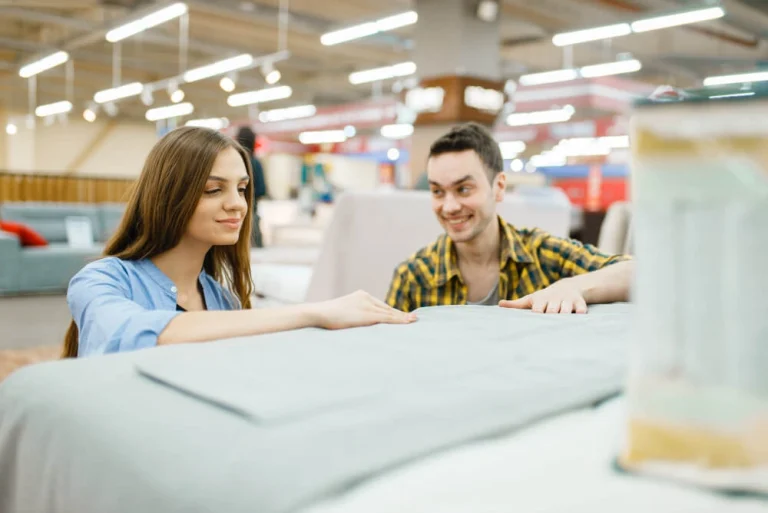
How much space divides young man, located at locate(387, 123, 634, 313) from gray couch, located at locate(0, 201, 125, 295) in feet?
17.1

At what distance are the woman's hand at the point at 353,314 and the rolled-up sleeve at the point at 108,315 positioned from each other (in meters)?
0.27

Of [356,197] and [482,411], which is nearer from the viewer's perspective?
[482,411]

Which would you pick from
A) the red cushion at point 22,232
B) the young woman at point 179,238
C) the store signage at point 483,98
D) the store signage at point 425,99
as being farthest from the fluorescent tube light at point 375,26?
the young woman at point 179,238

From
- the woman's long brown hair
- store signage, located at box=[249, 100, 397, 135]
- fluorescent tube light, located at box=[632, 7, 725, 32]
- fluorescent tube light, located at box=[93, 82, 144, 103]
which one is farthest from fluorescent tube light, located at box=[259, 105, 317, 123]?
the woman's long brown hair

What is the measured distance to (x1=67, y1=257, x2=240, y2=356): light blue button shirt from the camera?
1.09m

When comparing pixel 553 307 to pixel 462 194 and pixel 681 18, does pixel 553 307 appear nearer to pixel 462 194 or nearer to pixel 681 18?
pixel 462 194

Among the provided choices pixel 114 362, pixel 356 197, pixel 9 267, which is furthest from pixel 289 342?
pixel 9 267

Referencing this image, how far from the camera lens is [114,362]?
71 cm

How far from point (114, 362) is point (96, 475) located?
0.21 m

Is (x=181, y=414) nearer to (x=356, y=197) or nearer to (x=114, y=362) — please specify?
(x=114, y=362)

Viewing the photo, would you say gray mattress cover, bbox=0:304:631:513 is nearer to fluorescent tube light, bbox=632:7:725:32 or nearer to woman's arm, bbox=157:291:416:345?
woman's arm, bbox=157:291:416:345

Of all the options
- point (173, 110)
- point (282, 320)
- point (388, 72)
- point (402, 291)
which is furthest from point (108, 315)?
point (173, 110)

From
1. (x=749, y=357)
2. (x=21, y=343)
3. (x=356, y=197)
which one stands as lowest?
(x=21, y=343)

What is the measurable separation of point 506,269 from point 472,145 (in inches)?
17.4
